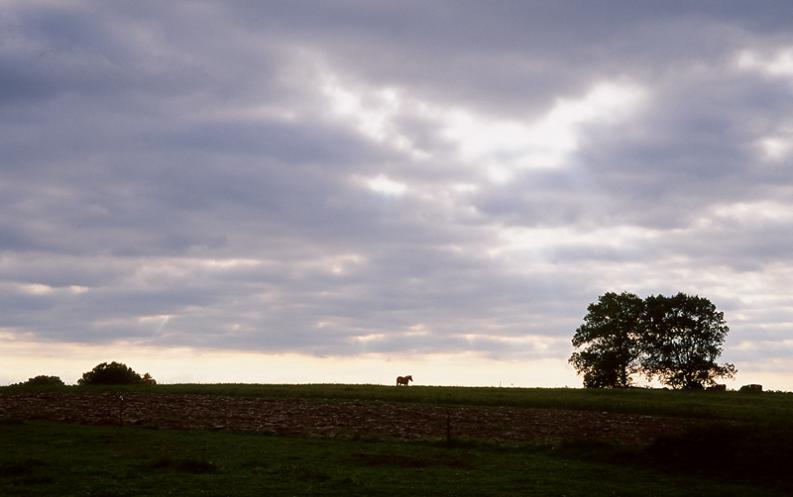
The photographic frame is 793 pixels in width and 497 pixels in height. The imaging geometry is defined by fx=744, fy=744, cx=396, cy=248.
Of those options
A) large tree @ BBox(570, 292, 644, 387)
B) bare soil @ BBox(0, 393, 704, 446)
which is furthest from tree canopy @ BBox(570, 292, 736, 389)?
bare soil @ BBox(0, 393, 704, 446)

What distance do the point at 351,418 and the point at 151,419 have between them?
1265cm

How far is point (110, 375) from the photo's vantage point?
3396 inches

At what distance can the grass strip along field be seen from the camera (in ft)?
88.5

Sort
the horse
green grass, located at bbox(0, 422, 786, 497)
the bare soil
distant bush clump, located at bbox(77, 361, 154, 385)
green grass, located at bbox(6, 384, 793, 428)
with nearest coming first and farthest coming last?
green grass, located at bbox(0, 422, 786, 497) → the bare soil → green grass, located at bbox(6, 384, 793, 428) → distant bush clump, located at bbox(77, 361, 154, 385) → the horse

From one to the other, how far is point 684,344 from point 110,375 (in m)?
72.6

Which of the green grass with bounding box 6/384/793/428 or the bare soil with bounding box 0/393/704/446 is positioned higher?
the green grass with bounding box 6/384/793/428

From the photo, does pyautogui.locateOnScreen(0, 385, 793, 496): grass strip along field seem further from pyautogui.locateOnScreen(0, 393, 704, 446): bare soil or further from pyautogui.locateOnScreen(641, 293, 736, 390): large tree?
pyautogui.locateOnScreen(641, 293, 736, 390): large tree

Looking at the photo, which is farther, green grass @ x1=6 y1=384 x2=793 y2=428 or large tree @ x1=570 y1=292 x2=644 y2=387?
large tree @ x1=570 y1=292 x2=644 y2=387

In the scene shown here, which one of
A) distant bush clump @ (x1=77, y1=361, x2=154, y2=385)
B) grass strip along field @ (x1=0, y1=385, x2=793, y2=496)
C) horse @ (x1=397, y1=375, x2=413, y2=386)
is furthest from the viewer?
horse @ (x1=397, y1=375, x2=413, y2=386)

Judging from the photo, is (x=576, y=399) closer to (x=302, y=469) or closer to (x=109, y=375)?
(x=302, y=469)

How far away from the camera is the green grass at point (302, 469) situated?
26562 mm

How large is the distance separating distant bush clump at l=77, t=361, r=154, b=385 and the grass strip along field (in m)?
41.3

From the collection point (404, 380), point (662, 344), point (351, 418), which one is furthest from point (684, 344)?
point (351, 418)

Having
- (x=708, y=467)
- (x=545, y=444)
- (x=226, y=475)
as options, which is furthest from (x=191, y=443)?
(x=708, y=467)
